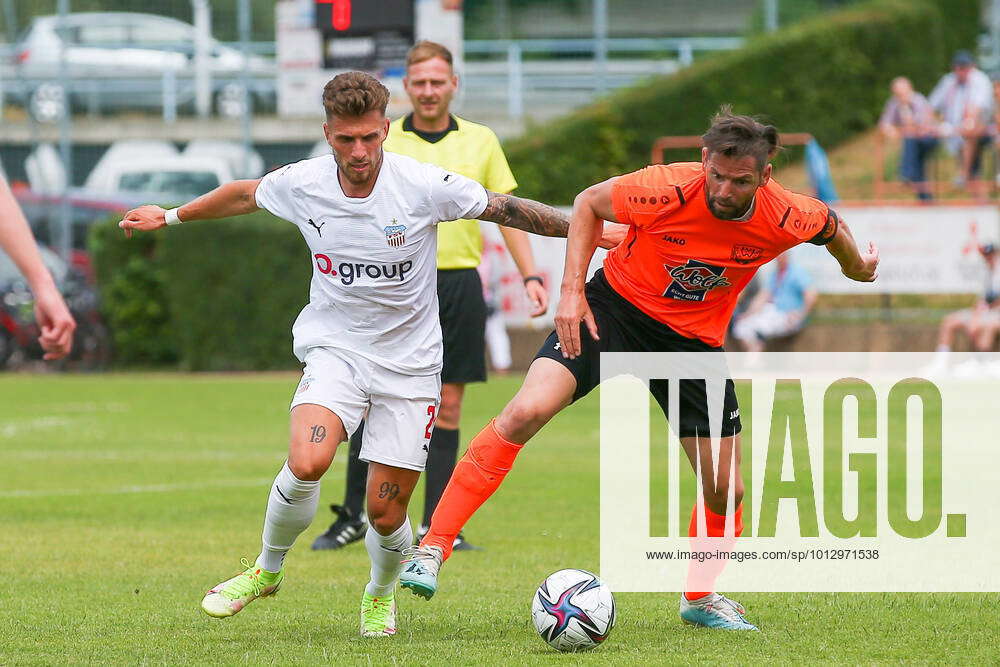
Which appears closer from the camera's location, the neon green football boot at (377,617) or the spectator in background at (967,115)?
the neon green football boot at (377,617)

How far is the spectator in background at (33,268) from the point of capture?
15.7 ft

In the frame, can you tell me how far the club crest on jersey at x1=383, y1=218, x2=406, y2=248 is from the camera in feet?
20.5

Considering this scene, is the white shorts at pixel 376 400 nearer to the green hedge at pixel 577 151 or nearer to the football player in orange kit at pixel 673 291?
the football player in orange kit at pixel 673 291

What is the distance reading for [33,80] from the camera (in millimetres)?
28703

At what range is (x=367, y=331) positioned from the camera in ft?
20.8

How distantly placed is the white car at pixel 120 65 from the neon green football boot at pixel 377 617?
2251 cm

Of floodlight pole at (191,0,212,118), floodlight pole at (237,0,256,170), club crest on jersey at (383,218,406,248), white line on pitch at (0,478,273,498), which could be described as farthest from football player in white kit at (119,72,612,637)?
floodlight pole at (191,0,212,118)

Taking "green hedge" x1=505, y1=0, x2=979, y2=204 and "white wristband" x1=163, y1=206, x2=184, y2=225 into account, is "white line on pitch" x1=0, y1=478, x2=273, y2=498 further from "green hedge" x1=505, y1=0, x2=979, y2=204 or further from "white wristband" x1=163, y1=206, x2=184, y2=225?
"green hedge" x1=505, y1=0, x2=979, y2=204

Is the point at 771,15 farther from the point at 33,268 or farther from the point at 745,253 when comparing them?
the point at 33,268

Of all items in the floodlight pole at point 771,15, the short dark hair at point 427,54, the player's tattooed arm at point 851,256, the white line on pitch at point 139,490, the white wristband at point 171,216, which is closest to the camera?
the player's tattooed arm at point 851,256

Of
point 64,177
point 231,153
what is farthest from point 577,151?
point 64,177

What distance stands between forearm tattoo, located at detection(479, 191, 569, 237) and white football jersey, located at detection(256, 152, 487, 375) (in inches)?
3.8

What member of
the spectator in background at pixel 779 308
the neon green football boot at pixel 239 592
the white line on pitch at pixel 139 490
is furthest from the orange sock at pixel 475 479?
the spectator in background at pixel 779 308

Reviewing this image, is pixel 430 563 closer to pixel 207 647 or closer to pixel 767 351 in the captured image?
pixel 207 647
